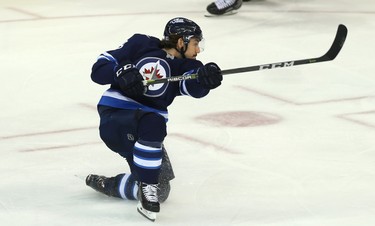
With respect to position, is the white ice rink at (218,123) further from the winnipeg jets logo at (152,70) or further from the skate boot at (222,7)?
the winnipeg jets logo at (152,70)

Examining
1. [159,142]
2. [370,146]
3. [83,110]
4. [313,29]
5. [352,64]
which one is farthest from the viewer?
[313,29]

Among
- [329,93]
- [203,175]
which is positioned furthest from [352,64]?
[203,175]

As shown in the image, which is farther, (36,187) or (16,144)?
(16,144)

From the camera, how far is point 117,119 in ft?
10.3

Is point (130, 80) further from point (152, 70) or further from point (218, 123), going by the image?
point (218, 123)

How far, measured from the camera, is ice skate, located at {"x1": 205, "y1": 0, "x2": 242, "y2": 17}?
21.4 ft

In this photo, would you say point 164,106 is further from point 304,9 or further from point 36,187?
point 304,9

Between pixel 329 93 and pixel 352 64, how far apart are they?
60 cm

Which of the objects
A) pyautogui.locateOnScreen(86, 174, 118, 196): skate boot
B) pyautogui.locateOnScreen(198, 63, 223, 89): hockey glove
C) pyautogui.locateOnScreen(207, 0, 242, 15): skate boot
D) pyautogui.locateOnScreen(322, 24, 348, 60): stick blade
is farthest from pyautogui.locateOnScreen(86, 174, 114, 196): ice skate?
pyautogui.locateOnScreen(207, 0, 242, 15): skate boot

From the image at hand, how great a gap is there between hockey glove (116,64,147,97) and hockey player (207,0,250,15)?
354 centimetres

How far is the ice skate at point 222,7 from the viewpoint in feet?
21.4

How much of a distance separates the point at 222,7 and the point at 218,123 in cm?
231

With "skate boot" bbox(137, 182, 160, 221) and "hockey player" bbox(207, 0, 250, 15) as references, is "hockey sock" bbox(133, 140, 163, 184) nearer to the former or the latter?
"skate boot" bbox(137, 182, 160, 221)

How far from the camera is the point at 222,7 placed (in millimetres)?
6500
